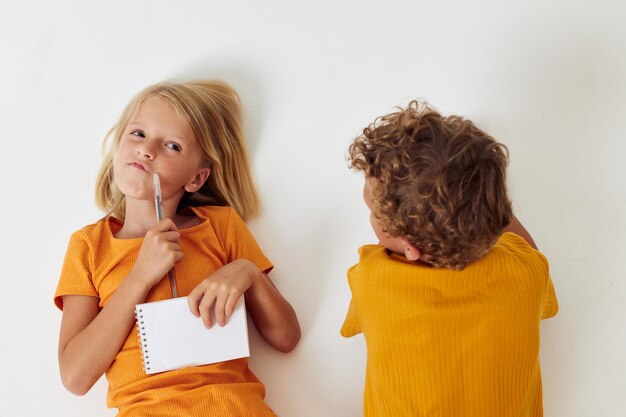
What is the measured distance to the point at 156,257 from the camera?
1.20m

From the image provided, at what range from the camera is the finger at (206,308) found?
1.16 metres

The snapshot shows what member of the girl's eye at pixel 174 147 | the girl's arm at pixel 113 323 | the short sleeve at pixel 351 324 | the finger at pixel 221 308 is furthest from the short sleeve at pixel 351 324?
the girl's eye at pixel 174 147

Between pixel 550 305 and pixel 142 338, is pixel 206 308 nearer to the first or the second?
pixel 142 338

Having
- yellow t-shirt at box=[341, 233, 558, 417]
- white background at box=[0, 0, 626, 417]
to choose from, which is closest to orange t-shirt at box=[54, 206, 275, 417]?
white background at box=[0, 0, 626, 417]

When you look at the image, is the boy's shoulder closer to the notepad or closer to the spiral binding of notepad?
the notepad

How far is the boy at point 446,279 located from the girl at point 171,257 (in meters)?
0.29

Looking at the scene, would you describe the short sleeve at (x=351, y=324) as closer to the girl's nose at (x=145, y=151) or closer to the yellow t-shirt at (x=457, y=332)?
the yellow t-shirt at (x=457, y=332)

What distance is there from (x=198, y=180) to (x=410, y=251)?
551 millimetres

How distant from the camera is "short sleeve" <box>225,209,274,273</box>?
1.35 metres

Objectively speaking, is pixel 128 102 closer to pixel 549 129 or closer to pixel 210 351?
pixel 210 351

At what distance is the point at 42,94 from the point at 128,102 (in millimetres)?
217

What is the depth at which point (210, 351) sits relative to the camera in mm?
1171

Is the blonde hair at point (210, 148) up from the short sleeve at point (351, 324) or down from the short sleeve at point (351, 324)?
up

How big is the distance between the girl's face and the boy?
1.39ft
